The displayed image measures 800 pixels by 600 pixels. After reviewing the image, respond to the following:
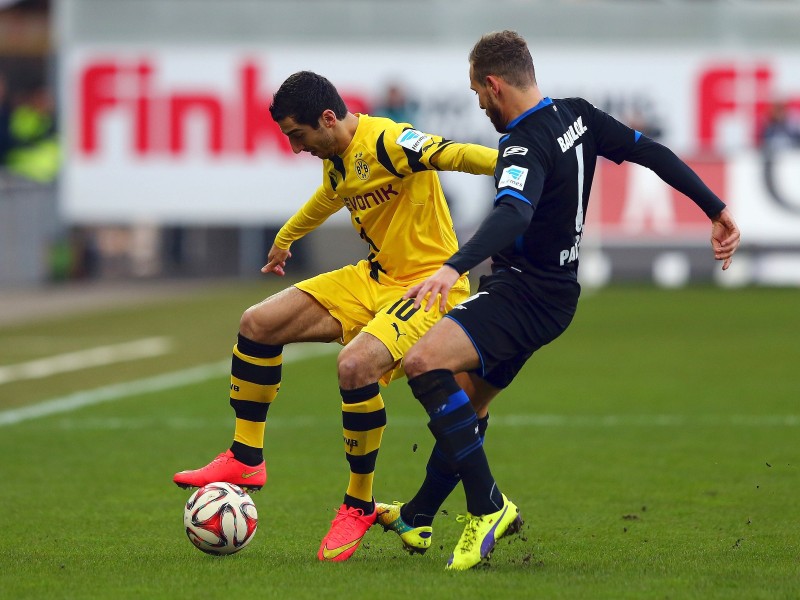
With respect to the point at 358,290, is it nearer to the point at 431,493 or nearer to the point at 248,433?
the point at 248,433

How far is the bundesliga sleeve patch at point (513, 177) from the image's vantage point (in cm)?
542

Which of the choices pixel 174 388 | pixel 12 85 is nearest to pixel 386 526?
pixel 174 388

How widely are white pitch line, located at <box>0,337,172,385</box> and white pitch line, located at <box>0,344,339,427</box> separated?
937 millimetres

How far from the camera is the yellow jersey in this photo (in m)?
6.22

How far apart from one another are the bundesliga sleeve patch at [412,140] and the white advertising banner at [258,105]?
59.1 feet

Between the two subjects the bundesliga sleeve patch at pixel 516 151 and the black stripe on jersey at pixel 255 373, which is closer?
the bundesliga sleeve patch at pixel 516 151

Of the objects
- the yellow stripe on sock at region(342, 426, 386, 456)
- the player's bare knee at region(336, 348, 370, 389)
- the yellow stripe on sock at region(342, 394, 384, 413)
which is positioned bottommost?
the yellow stripe on sock at region(342, 426, 386, 456)

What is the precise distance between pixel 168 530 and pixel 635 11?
19883 mm

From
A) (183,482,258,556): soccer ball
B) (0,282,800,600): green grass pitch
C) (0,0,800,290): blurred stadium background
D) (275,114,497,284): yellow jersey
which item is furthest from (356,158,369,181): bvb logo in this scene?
(0,0,800,290): blurred stadium background

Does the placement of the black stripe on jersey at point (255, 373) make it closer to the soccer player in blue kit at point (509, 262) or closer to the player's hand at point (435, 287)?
the soccer player in blue kit at point (509, 262)

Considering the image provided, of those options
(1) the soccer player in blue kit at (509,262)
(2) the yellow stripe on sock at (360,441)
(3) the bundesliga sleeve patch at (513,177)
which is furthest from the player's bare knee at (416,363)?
(3) the bundesliga sleeve patch at (513,177)

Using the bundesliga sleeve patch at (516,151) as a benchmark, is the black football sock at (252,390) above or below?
below

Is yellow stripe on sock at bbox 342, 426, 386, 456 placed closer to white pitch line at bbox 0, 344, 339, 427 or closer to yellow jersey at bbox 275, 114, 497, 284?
yellow jersey at bbox 275, 114, 497, 284

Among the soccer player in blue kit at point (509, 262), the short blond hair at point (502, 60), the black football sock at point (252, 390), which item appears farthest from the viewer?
the black football sock at point (252, 390)
